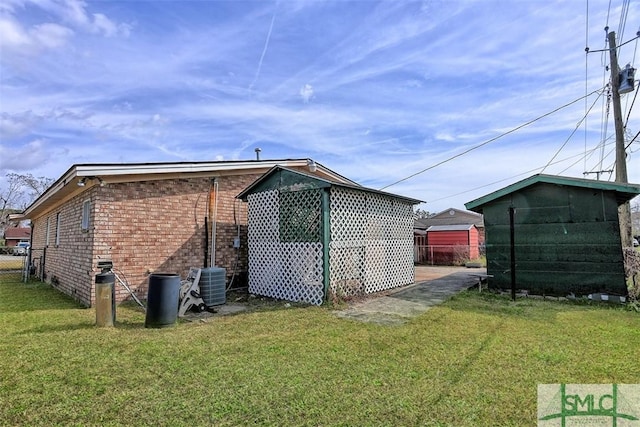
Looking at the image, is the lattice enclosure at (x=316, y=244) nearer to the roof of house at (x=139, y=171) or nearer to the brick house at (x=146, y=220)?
the brick house at (x=146, y=220)

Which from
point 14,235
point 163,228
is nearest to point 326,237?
point 163,228

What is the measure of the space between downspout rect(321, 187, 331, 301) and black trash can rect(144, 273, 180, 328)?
316 centimetres

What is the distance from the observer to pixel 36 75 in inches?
328

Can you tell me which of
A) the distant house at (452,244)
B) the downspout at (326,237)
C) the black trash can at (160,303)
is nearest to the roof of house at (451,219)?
the distant house at (452,244)

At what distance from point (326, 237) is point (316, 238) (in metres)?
0.27

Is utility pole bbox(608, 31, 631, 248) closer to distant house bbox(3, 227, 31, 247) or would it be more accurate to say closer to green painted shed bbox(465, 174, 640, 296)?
green painted shed bbox(465, 174, 640, 296)

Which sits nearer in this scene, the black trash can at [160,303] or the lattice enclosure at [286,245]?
the black trash can at [160,303]

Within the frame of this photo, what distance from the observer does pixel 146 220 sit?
8219 mm

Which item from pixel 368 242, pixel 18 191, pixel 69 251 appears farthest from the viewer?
pixel 18 191

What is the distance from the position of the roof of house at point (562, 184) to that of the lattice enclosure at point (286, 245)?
16.0 ft

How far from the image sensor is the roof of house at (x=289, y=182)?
7.90m

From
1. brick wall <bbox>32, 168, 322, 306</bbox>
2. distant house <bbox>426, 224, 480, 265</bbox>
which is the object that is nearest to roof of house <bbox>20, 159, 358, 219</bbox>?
brick wall <bbox>32, 168, 322, 306</bbox>

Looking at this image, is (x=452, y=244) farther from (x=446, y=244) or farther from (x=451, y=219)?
(x=451, y=219)

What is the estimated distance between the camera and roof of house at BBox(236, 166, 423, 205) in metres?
7.90
